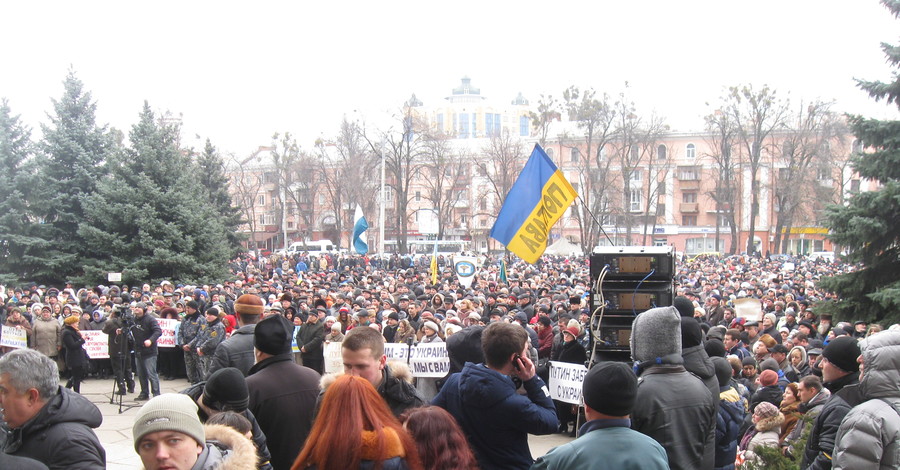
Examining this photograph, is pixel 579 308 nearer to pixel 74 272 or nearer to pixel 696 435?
A: pixel 696 435

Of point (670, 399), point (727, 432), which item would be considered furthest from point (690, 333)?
point (727, 432)

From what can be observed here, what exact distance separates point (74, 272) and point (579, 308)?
21.7 m

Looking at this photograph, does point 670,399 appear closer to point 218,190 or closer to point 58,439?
point 58,439

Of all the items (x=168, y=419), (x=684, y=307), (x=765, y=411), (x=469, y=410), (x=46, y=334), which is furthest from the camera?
(x=46, y=334)

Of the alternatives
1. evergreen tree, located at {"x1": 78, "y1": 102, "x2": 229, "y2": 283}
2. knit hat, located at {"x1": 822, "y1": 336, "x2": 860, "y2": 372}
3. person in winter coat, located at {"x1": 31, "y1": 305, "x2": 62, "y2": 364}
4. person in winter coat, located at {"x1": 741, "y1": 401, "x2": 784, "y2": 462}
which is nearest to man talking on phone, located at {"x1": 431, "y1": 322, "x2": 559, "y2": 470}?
knit hat, located at {"x1": 822, "y1": 336, "x2": 860, "y2": 372}

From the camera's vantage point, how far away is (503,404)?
3883mm

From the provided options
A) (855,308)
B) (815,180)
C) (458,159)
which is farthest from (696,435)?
(458,159)

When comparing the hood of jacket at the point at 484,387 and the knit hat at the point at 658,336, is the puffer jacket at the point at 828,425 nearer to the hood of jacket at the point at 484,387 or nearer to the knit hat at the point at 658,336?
the knit hat at the point at 658,336

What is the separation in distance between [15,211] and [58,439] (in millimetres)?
28877

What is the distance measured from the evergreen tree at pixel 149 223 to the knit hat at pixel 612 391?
24.2m

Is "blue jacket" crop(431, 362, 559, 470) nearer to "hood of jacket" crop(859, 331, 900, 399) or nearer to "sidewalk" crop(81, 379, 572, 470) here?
"hood of jacket" crop(859, 331, 900, 399)

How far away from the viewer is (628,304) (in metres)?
7.99

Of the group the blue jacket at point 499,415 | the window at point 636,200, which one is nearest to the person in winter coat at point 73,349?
the blue jacket at point 499,415

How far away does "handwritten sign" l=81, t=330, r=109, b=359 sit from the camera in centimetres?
1343
